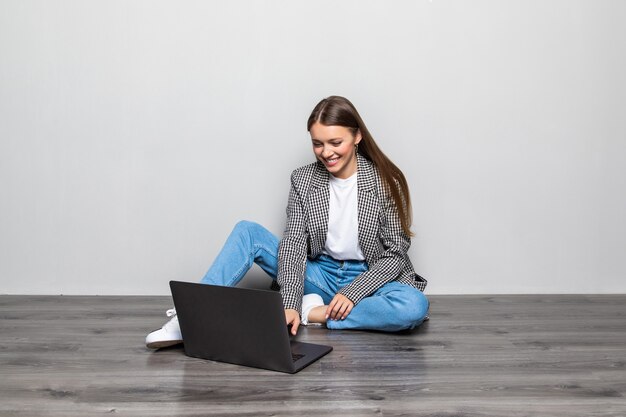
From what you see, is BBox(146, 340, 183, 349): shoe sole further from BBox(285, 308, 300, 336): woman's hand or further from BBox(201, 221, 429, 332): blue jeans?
BBox(285, 308, 300, 336): woman's hand

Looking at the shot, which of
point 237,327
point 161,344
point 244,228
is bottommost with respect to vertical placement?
point 161,344

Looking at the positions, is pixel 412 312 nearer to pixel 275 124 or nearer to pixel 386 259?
pixel 386 259

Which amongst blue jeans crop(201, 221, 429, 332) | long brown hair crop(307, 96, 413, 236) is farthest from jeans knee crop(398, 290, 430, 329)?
long brown hair crop(307, 96, 413, 236)

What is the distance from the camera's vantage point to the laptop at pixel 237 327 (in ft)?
6.30

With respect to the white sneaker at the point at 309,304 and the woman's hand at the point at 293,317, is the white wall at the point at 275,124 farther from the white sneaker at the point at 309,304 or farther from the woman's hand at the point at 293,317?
the woman's hand at the point at 293,317

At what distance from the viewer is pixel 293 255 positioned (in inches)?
99.7

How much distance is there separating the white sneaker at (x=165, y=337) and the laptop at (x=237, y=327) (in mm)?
70

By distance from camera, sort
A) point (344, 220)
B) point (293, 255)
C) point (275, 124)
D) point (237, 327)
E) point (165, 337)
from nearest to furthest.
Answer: point (237, 327), point (165, 337), point (293, 255), point (344, 220), point (275, 124)

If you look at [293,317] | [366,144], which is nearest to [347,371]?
[293,317]

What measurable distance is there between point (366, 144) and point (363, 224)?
1.02 feet

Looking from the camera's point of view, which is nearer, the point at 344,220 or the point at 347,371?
the point at 347,371

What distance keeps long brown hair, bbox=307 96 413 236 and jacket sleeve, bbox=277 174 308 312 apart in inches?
12.1

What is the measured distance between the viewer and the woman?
2441mm

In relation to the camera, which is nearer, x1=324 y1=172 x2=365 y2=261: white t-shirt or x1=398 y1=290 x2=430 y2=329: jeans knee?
x1=398 y1=290 x2=430 y2=329: jeans knee
